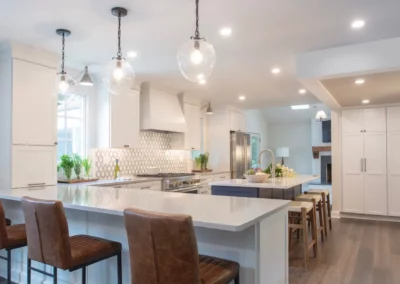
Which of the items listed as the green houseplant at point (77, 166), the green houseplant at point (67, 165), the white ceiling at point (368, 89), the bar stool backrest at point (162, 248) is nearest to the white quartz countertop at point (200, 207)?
the bar stool backrest at point (162, 248)

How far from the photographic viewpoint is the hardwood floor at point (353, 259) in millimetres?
3183

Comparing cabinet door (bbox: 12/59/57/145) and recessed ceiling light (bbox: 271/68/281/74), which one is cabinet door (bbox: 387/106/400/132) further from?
cabinet door (bbox: 12/59/57/145)

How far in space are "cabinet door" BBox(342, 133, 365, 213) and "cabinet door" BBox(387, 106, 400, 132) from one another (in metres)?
0.52

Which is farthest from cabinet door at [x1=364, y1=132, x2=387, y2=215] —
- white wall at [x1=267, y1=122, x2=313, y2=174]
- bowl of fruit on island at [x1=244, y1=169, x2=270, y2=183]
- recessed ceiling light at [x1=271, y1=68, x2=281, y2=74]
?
white wall at [x1=267, y1=122, x2=313, y2=174]

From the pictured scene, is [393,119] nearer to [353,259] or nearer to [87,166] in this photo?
[353,259]

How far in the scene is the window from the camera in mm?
4711

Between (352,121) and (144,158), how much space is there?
4236 mm

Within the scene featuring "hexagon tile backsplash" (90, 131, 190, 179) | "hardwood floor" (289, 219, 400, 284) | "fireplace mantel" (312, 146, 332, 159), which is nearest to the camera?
"hardwood floor" (289, 219, 400, 284)

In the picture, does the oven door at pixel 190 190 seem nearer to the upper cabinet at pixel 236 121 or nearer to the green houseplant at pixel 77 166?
the green houseplant at pixel 77 166

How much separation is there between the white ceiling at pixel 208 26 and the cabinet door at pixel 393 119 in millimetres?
2910

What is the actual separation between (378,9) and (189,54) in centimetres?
170

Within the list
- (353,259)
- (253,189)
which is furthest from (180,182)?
(353,259)

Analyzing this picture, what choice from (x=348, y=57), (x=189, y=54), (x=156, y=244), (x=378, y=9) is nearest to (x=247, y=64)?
(x=348, y=57)

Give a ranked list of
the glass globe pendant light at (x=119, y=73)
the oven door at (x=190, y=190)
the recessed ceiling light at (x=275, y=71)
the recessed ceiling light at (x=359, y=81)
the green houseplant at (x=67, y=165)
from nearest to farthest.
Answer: the glass globe pendant light at (x=119, y=73) → the recessed ceiling light at (x=359, y=81) → the green houseplant at (x=67, y=165) → the recessed ceiling light at (x=275, y=71) → the oven door at (x=190, y=190)
